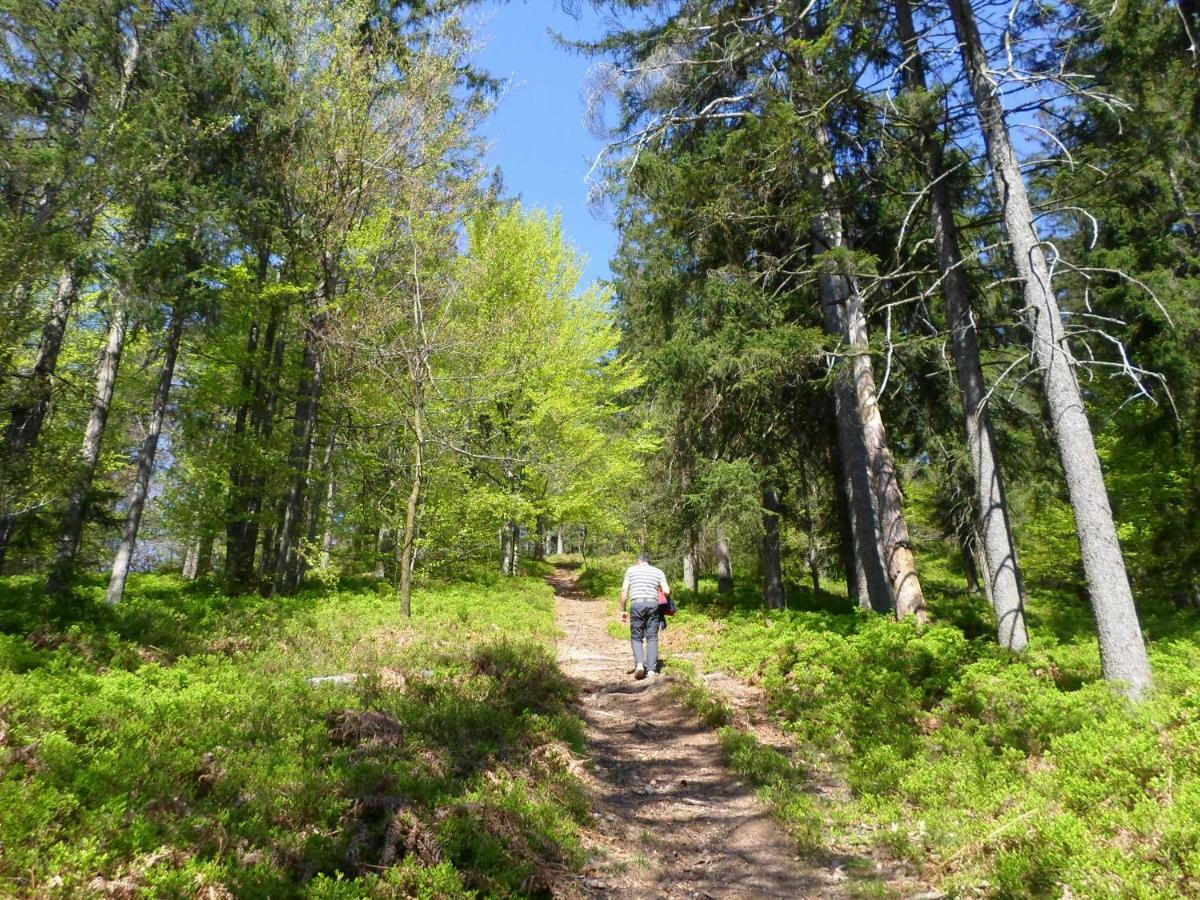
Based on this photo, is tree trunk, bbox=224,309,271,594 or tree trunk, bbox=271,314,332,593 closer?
tree trunk, bbox=271,314,332,593

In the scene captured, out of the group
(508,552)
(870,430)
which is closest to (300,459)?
(508,552)

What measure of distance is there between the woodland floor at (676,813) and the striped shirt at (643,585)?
1193 mm

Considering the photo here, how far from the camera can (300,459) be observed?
45.0 ft

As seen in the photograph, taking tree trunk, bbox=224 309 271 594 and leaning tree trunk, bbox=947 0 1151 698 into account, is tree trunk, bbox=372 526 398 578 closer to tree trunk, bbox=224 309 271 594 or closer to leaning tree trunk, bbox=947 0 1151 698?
tree trunk, bbox=224 309 271 594

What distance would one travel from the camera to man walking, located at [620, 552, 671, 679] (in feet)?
30.5

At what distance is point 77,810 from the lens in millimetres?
3520

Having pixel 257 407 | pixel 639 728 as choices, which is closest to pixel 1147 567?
pixel 639 728

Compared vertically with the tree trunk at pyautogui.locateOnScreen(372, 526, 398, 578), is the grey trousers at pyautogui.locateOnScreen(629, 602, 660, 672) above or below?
below

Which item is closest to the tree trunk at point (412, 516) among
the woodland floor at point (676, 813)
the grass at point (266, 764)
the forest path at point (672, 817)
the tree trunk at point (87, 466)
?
the grass at point (266, 764)

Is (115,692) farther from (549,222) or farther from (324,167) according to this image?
(549,222)

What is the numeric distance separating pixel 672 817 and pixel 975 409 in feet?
21.0

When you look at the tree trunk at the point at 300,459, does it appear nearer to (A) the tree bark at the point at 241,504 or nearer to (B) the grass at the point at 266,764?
(A) the tree bark at the point at 241,504

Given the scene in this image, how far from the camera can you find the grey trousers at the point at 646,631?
9.29 meters

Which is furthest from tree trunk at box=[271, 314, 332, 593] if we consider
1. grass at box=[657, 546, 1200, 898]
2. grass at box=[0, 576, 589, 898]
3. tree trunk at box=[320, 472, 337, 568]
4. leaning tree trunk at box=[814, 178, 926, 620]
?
leaning tree trunk at box=[814, 178, 926, 620]
